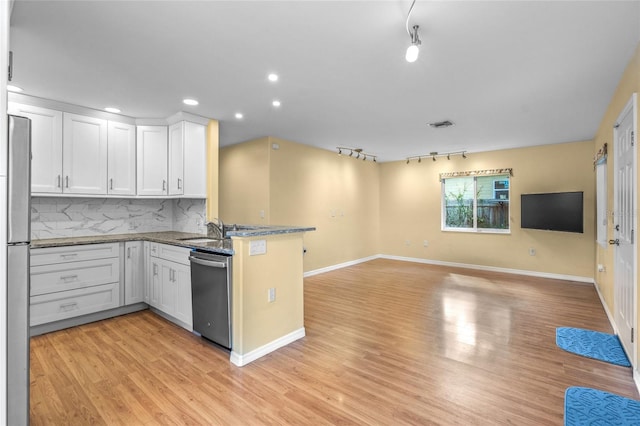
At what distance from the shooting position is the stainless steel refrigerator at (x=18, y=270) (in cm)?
121

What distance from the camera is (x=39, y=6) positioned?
72.6 inches

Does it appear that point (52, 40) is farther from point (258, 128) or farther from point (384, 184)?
point (384, 184)

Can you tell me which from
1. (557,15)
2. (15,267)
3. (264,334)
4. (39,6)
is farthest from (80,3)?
(557,15)

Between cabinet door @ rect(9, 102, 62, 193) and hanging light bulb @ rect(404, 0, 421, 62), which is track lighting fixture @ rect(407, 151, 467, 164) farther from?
cabinet door @ rect(9, 102, 62, 193)

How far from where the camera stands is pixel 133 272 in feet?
12.3

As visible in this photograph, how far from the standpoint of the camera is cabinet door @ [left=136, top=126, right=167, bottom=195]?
13.3 ft

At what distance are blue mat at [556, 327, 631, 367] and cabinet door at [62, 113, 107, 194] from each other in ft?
17.8

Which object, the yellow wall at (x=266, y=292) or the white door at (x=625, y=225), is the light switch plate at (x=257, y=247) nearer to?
the yellow wall at (x=266, y=292)

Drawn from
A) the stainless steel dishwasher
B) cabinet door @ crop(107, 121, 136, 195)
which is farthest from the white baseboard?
cabinet door @ crop(107, 121, 136, 195)

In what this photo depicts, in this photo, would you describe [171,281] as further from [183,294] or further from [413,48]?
[413,48]

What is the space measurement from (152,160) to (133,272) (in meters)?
1.50

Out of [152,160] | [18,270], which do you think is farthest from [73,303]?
[18,270]

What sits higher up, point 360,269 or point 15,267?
point 15,267

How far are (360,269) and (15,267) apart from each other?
568 centimetres
